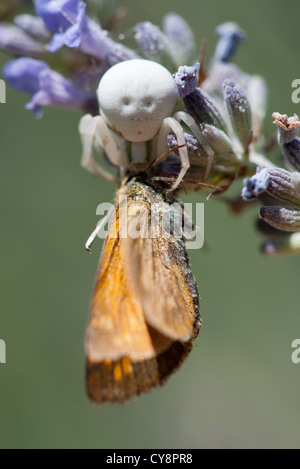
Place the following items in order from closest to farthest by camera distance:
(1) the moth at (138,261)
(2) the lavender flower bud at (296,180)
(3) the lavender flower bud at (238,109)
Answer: (1) the moth at (138,261) → (2) the lavender flower bud at (296,180) → (3) the lavender flower bud at (238,109)

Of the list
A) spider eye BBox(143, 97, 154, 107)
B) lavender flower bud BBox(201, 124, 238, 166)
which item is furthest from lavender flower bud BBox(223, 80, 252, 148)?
spider eye BBox(143, 97, 154, 107)

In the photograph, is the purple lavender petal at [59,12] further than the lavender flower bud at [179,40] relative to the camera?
No

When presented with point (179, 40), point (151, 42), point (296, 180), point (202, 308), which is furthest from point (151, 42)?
point (202, 308)

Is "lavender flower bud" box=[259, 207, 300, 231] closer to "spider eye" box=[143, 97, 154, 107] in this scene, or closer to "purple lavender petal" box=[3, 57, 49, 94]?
"spider eye" box=[143, 97, 154, 107]

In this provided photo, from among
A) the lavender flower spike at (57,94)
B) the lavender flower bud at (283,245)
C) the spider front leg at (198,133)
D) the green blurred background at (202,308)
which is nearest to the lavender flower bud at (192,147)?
the spider front leg at (198,133)

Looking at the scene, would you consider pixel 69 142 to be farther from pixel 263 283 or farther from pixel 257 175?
pixel 257 175

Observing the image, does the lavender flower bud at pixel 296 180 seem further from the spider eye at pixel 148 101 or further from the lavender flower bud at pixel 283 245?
the spider eye at pixel 148 101
